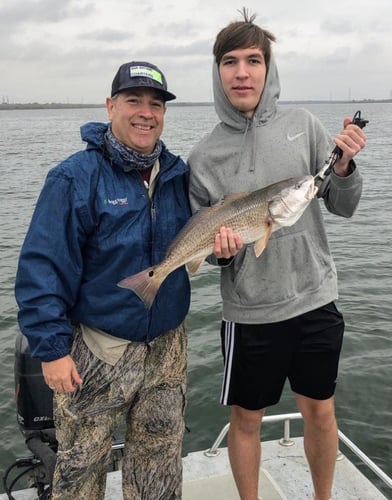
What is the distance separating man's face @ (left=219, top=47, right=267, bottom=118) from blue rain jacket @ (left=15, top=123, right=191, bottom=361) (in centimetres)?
59

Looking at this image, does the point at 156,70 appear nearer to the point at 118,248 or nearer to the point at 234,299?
the point at 118,248

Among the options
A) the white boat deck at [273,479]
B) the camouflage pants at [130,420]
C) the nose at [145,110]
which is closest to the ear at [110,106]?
the nose at [145,110]

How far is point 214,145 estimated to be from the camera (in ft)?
12.1

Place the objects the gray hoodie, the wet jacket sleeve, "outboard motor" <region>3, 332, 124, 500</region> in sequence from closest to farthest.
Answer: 1. the wet jacket sleeve
2. the gray hoodie
3. "outboard motor" <region>3, 332, 124, 500</region>

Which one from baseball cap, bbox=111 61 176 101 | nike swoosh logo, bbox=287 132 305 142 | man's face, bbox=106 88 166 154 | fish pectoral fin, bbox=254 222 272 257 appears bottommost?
fish pectoral fin, bbox=254 222 272 257

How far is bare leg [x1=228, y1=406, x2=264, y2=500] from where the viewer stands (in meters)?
3.73

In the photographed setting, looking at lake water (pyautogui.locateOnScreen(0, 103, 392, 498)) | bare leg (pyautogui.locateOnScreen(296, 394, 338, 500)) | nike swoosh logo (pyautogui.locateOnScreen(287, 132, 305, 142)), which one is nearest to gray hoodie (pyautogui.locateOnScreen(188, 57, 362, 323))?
nike swoosh logo (pyautogui.locateOnScreen(287, 132, 305, 142))

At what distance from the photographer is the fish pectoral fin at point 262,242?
335cm

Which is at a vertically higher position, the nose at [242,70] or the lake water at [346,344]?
the nose at [242,70]

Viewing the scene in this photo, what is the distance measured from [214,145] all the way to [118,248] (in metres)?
1.03

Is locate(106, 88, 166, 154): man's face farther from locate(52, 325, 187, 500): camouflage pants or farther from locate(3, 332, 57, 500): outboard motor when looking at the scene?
locate(3, 332, 57, 500): outboard motor

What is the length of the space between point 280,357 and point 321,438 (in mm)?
698

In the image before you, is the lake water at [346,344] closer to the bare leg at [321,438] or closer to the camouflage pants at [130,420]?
the bare leg at [321,438]

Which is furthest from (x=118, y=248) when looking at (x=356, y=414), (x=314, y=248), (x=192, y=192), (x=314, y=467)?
(x=356, y=414)
